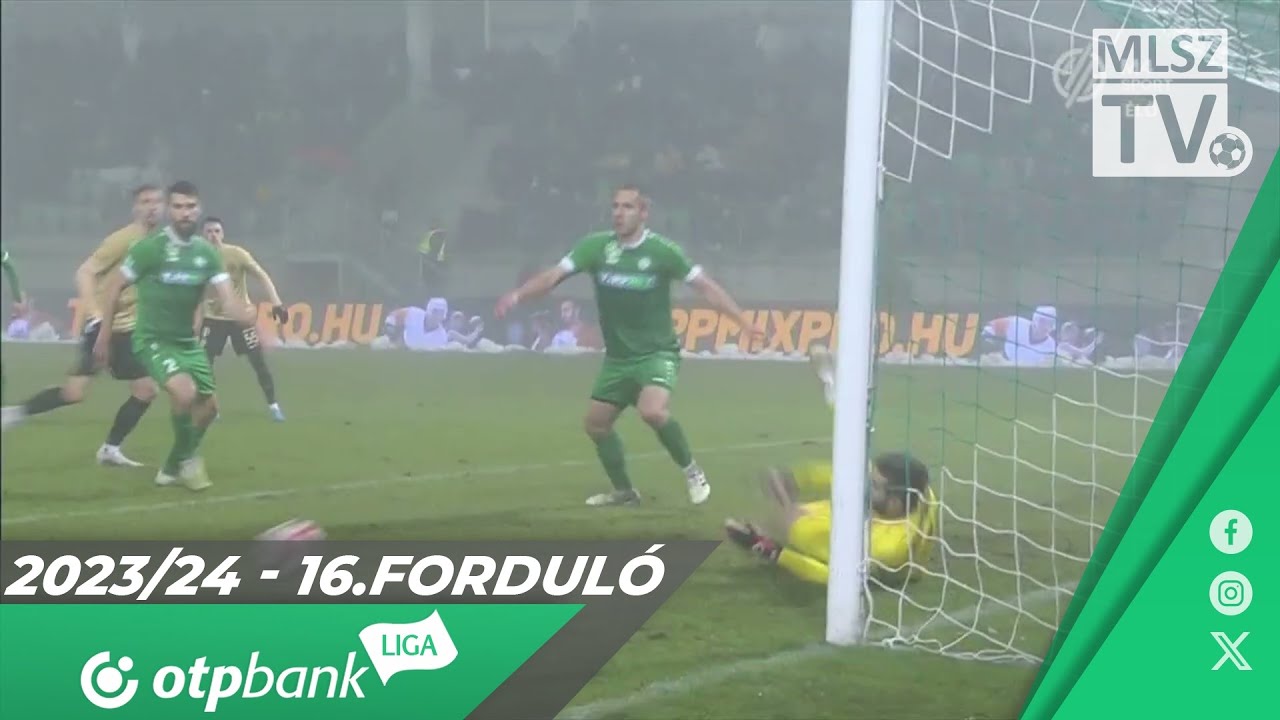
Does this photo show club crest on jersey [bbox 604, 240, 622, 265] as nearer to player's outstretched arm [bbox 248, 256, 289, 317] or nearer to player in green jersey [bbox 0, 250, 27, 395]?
player's outstretched arm [bbox 248, 256, 289, 317]

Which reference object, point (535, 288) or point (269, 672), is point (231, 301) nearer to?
point (535, 288)

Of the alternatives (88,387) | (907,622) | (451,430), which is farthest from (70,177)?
(907,622)

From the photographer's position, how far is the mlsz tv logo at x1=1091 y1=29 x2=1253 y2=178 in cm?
209

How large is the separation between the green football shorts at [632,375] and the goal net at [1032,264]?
38 cm

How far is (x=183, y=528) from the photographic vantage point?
215 centimetres

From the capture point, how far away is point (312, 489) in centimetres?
213

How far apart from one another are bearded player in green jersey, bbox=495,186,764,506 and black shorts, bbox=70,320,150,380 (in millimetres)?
623

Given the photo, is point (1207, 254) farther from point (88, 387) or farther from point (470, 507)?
point (88, 387)

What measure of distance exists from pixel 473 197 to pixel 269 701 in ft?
3.00

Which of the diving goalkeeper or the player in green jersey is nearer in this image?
the player in green jersey

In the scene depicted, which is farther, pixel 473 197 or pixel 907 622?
pixel 907 622

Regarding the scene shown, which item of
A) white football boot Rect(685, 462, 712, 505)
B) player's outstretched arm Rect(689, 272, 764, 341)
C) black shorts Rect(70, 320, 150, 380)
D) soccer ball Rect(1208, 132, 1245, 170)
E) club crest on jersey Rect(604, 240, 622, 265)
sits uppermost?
soccer ball Rect(1208, 132, 1245, 170)
